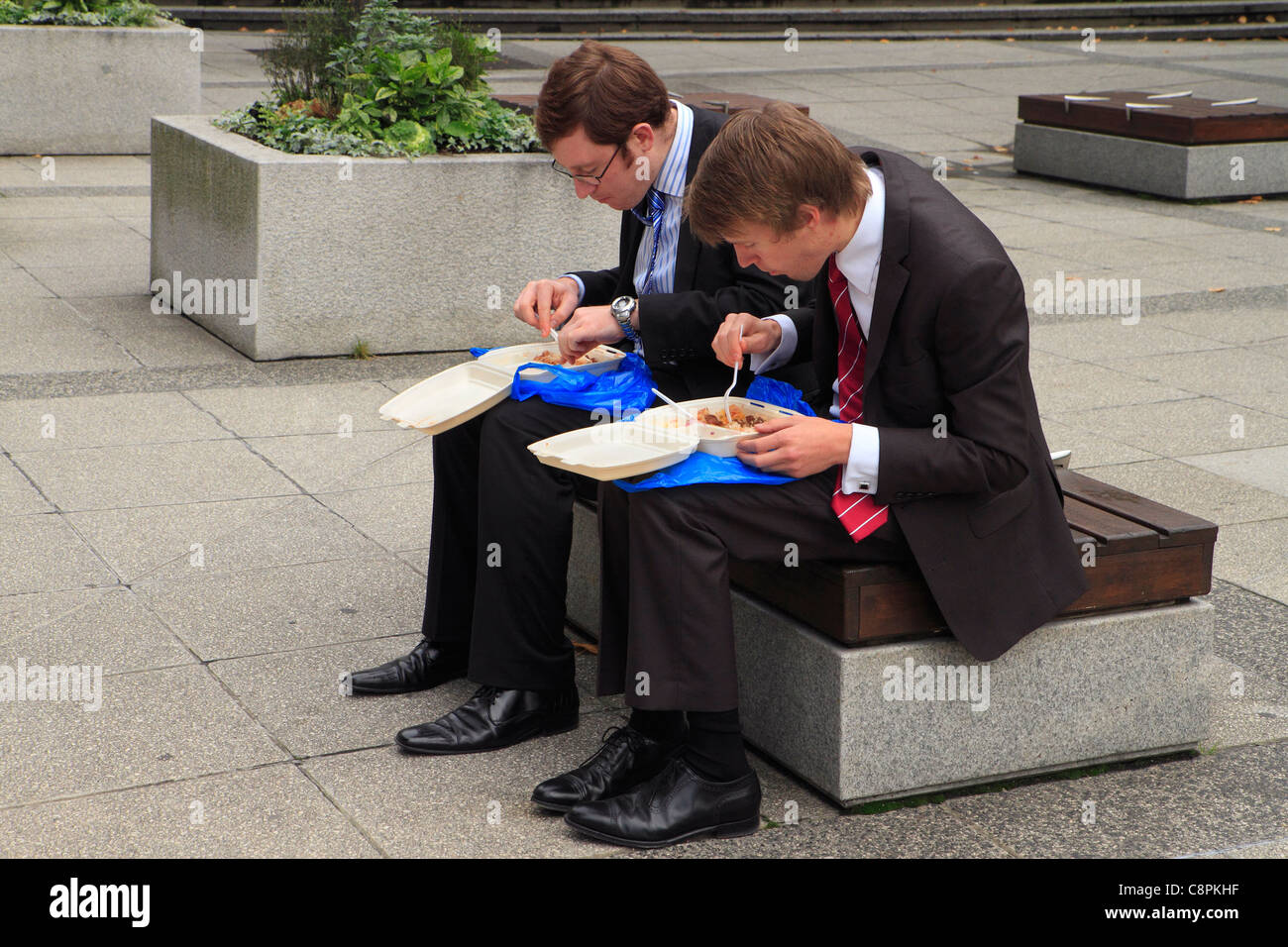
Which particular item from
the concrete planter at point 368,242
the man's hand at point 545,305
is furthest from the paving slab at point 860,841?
the concrete planter at point 368,242

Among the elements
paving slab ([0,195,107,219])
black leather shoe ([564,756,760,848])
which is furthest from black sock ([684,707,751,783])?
paving slab ([0,195,107,219])

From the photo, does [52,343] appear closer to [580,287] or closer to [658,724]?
[580,287]

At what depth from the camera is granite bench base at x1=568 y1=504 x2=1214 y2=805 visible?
3141 mm

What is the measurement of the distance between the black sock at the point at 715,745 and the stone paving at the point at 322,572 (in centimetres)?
16

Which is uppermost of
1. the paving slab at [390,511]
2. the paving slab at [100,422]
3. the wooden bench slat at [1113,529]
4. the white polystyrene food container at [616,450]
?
the white polystyrene food container at [616,450]

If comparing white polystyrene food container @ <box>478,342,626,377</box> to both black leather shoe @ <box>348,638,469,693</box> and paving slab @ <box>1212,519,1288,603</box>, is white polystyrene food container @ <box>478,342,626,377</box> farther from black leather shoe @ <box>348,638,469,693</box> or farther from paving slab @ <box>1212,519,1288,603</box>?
paving slab @ <box>1212,519,1288,603</box>

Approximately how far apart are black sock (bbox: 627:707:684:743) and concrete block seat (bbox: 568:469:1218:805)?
228 mm

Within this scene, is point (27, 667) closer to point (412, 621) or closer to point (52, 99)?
point (412, 621)

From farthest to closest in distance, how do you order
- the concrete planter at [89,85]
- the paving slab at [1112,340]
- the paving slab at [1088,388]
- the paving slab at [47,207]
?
the concrete planter at [89,85]
the paving slab at [47,207]
the paving slab at [1112,340]
the paving slab at [1088,388]

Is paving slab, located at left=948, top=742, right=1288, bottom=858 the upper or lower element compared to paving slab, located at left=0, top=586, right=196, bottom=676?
lower

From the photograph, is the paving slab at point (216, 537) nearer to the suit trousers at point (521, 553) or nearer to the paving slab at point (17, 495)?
the paving slab at point (17, 495)

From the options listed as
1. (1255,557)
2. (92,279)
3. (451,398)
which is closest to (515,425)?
(451,398)

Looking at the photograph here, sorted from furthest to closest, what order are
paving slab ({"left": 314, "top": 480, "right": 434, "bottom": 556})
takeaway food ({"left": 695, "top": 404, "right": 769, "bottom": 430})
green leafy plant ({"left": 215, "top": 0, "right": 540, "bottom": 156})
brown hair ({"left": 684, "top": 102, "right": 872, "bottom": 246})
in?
green leafy plant ({"left": 215, "top": 0, "right": 540, "bottom": 156}), paving slab ({"left": 314, "top": 480, "right": 434, "bottom": 556}), takeaway food ({"left": 695, "top": 404, "right": 769, "bottom": 430}), brown hair ({"left": 684, "top": 102, "right": 872, "bottom": 246})

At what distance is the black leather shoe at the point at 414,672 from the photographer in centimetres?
372
